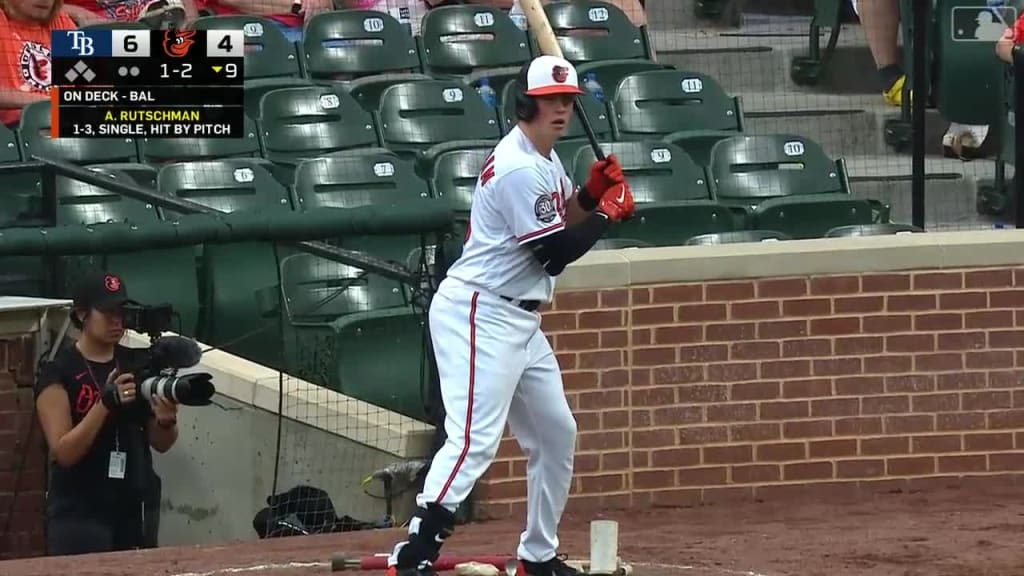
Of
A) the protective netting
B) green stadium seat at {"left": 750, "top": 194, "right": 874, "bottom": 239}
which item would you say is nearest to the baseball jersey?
the protective netting

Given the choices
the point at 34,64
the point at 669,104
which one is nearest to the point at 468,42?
the point at 669,104

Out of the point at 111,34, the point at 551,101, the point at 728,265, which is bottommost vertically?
the point at 728,265

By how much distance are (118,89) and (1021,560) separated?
16.3 feet

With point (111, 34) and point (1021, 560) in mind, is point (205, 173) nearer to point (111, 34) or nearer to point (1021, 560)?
point (111, 34)

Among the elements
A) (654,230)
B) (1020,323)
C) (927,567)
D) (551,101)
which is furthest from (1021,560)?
(654,230)

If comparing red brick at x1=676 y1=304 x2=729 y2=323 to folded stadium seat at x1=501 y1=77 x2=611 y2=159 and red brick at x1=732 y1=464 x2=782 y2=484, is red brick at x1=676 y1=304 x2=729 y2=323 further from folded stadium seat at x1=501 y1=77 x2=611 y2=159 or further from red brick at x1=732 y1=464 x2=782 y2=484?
folded stadium seat at x1=501 y1=77 x2=611 y2=159

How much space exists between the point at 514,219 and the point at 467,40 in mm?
5037

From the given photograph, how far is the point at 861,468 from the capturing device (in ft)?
23.7

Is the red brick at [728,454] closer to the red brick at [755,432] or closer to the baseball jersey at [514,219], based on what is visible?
the red brick at [755,432]

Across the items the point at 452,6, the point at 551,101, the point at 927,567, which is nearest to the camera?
the point at 551,101

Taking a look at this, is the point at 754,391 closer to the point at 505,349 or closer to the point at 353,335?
the point at 353,335

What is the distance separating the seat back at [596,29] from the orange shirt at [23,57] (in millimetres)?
2855

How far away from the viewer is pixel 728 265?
6.99 meters
